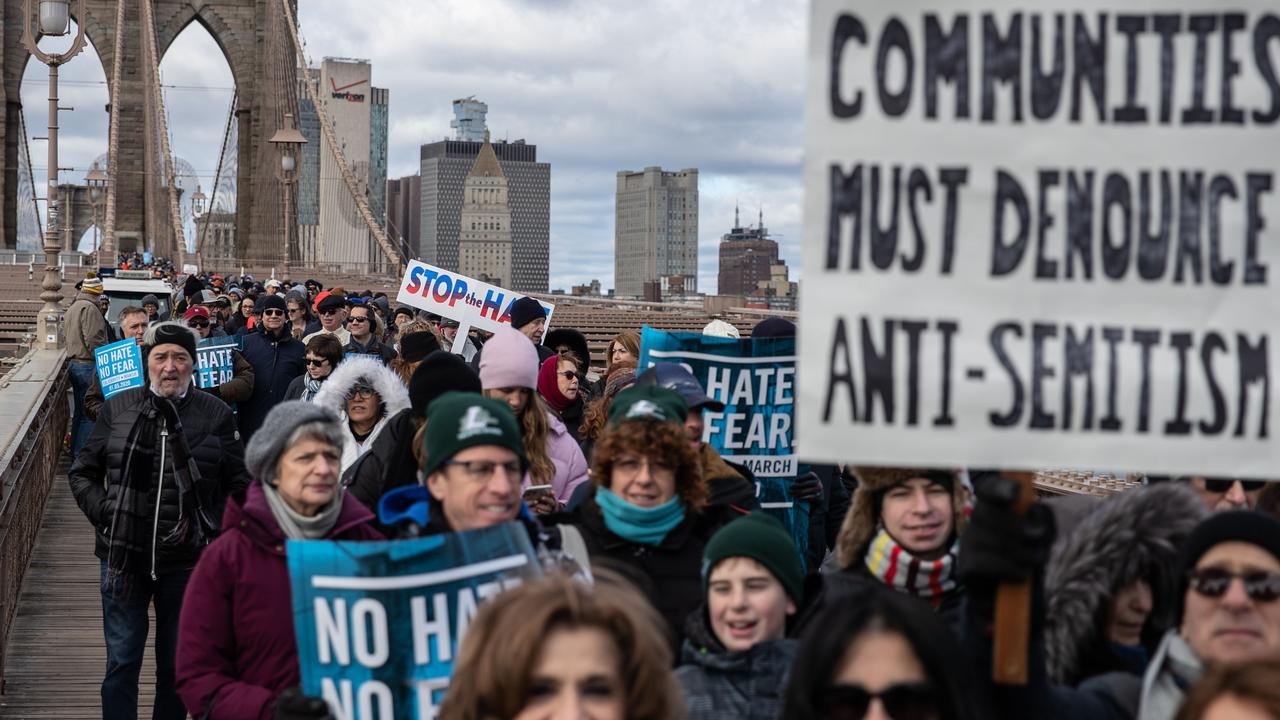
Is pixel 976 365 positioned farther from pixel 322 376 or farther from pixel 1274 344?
pixel 322 376

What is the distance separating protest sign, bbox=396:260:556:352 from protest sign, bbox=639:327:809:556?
3578 mm

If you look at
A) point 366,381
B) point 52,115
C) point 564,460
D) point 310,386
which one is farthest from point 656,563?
point 52,115

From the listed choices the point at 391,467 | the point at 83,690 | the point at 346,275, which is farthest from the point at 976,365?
the point at 346,275

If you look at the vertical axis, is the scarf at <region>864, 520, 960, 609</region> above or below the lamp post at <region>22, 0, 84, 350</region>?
below

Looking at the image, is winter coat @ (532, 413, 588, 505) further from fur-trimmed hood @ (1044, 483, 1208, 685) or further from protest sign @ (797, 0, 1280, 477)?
protest sign @ (797, 0, 1280, 477)

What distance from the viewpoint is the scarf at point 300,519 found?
169 inches

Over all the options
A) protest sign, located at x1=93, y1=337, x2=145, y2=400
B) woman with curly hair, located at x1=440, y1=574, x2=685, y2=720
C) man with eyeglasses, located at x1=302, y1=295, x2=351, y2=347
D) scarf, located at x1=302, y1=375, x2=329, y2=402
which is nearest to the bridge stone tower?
man with eyeglasses, located at x1=302, y1=295, x2=351, y2=347

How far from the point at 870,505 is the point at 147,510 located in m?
3.22

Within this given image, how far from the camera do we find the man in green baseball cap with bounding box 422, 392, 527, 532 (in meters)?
4.02

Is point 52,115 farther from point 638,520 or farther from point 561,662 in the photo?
point 561,662

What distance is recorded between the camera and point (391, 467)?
5434 mm

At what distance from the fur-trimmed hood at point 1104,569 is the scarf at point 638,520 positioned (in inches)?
44.8

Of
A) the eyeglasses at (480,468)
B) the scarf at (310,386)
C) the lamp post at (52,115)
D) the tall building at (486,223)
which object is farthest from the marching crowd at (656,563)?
the tall building at (486,223)

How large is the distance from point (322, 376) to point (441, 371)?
3.44m
